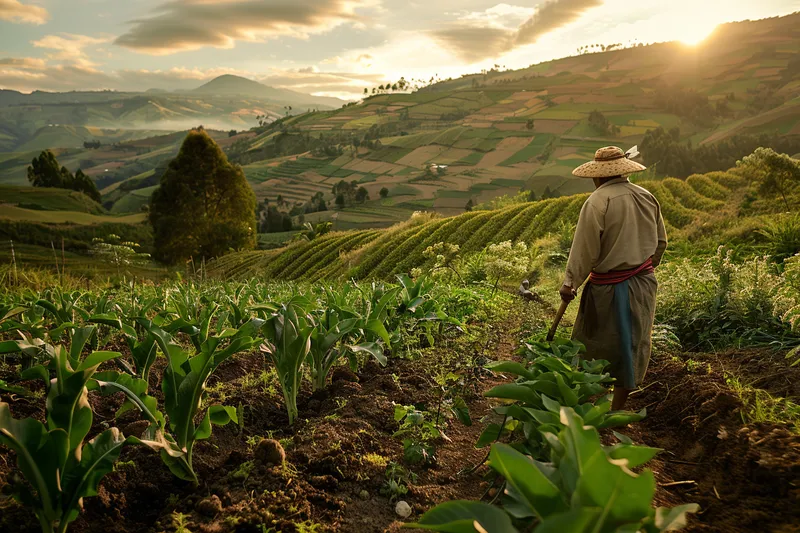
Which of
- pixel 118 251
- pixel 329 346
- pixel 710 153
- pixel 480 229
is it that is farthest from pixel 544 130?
pixel 329 346

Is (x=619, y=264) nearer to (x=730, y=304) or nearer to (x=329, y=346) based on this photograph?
(x=329, y=346)

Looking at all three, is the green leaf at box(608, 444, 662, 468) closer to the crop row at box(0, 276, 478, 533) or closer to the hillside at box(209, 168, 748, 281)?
the crop row at box(0, 276, 478, 533)

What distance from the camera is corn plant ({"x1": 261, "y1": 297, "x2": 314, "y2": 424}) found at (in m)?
2.49

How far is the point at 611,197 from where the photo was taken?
334cm

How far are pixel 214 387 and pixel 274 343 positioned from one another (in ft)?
2.44

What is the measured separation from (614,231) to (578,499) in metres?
2.59

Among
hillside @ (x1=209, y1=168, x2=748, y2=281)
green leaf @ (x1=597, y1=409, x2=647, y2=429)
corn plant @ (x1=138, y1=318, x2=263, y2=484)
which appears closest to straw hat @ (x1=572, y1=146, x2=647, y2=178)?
green leaf @ (x1=597, y1=409, x2=647, y2=429)

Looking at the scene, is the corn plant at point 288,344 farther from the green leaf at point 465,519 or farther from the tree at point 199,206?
the tree at point 199,206

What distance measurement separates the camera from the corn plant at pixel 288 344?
249 cm

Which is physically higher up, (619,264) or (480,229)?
(619,264)

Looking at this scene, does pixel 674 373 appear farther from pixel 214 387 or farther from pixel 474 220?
pixel 474 220

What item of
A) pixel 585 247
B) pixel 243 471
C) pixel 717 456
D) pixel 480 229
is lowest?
pixel 480 229

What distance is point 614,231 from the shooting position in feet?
11.0

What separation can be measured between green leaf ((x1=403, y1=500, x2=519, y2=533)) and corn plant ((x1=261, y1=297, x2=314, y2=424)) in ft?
4.75
